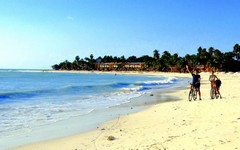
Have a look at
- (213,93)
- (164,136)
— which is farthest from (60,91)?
(164,136)

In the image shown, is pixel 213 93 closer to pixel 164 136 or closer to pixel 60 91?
pixel 164 136

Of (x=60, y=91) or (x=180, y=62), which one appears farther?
(x=180, y=62)

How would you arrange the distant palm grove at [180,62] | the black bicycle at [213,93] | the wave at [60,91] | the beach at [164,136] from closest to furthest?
the beach at [164,136] < the black bicycle at [213,93] < the wave at [60,91] < the distant palm grove at [180,62]

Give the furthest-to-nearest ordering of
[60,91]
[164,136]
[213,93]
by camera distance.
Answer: [60,91] < [213,93] < [164,136]

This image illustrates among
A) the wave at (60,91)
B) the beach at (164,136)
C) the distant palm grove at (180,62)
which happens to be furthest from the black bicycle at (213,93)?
the distant palm grove at (180,62)

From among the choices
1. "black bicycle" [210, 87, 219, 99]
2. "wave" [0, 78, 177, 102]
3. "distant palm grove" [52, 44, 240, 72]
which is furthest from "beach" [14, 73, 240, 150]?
"distant palm grove" [52, 44, 240, 72]

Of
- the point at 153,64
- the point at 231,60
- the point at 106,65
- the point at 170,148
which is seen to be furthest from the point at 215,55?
the point at 170,148

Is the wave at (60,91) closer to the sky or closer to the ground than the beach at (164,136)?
closer to the ground

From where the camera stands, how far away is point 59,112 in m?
16.2

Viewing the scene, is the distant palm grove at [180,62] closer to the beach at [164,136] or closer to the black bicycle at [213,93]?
the black bicycle at [213,93]

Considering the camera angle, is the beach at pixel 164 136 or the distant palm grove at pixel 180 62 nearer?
the beach at pixel 164 136

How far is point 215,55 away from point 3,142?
11222 centimetres

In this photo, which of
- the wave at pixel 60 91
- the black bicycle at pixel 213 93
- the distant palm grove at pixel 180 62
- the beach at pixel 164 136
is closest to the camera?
the beach at pixel 164 136

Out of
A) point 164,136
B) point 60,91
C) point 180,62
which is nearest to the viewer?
point 164,136
